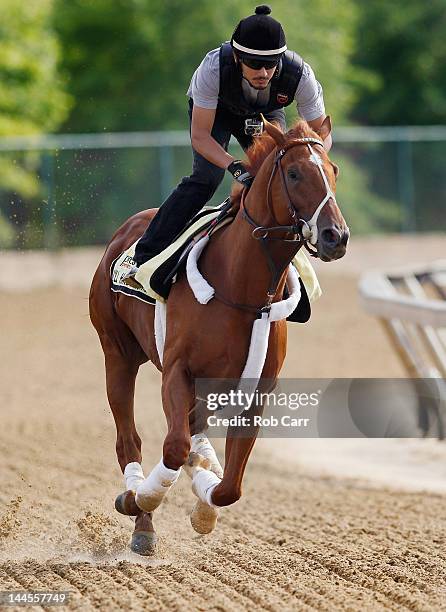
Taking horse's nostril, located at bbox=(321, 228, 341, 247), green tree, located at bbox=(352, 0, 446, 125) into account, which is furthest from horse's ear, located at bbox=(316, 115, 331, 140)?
green tree, located at bbox=(352, 0, 446, 125)

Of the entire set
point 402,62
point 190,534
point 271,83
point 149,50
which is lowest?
point 190,534

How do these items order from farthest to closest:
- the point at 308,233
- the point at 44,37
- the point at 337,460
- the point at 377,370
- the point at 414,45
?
the point at 414,45
the point at 44,37
the point at 377,370
the point at 337,460
the point at 308,233

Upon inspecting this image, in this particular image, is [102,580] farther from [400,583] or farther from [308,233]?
[308,233]

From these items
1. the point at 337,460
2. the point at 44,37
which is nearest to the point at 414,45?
the point at 44,37

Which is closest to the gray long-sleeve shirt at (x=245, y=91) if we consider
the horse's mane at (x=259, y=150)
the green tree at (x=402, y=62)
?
the horse's mane at (x=259, y=150)

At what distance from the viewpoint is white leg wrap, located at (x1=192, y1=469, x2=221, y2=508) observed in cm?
594

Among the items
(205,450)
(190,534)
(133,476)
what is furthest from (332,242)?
(190,534)

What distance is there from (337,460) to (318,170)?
4.95 meters

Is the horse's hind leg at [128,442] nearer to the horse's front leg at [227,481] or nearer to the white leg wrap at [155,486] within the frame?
the white leg wrap at [155,486]

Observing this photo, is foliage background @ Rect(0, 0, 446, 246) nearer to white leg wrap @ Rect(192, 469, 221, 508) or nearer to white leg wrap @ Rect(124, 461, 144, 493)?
white leg wrap @ Rect(124, 461, 144, 493)

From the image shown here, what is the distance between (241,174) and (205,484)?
1.59 m

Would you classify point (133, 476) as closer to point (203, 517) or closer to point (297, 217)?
point (203, 517)

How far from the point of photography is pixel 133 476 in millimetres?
6590

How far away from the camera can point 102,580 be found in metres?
5.62
